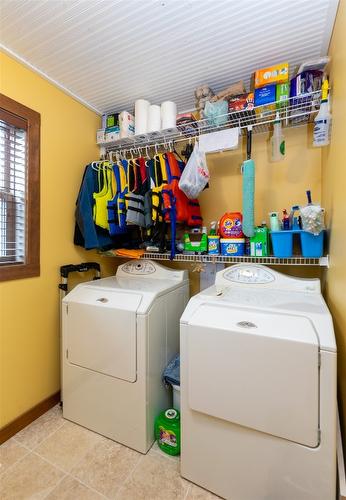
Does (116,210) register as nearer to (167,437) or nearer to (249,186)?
(249,186)

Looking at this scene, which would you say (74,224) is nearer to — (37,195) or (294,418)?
(37,195)

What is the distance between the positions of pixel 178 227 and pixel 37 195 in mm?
1128

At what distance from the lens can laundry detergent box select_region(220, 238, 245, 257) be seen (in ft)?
5.75

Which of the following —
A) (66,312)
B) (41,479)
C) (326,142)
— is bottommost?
(41,479)

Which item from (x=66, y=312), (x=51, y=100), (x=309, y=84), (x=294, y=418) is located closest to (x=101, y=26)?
(x=51, y=100)

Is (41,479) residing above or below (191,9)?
below

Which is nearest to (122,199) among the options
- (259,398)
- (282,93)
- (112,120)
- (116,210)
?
(116,210)

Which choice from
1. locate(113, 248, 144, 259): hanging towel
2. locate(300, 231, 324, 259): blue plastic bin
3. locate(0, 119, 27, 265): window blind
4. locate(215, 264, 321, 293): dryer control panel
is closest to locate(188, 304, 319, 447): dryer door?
locate(215, 264, 321, 293): dryer control panel

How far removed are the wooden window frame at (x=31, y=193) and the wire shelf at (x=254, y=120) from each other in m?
0.71

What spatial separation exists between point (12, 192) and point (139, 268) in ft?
3.60

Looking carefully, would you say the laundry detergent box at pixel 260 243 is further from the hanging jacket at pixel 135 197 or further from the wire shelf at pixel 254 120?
the hanging jacket at pixel 135 197

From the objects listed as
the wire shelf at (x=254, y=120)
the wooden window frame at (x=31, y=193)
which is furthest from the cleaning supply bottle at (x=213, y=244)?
the wooden window frame at (x=31, y=193)

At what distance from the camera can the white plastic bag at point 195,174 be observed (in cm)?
170

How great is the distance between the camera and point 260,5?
50.4 inches
